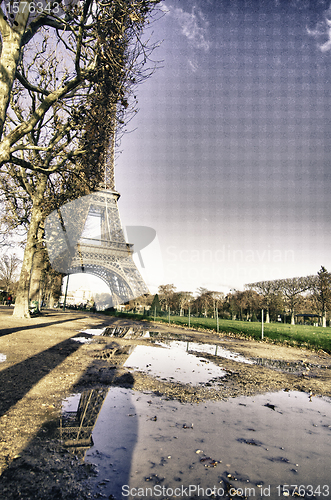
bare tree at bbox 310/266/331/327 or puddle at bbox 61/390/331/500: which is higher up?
bare tree at bbox 310/266/331/327

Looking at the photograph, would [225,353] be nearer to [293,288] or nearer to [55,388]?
[55,388]

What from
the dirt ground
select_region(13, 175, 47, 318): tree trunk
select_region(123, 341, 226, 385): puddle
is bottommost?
select_region(123, 341, 226, 385): puddle

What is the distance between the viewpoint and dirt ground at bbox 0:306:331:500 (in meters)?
1.79

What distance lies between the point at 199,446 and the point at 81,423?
123 centimetres

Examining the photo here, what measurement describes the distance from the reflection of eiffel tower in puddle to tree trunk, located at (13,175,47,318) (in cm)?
934

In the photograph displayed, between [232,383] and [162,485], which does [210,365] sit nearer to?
[232,383]

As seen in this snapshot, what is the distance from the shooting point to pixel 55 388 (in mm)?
3617

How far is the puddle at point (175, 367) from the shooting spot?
4789 mm

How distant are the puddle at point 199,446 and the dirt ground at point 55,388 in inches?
8.8

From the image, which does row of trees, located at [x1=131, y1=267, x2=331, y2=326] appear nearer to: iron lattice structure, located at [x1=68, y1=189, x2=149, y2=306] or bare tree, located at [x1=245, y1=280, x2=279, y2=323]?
bare tree, located at [x1=245, y1=280, x2=279, y2=323]

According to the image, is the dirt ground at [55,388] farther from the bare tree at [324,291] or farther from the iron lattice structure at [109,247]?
the bare tree at [324,291]

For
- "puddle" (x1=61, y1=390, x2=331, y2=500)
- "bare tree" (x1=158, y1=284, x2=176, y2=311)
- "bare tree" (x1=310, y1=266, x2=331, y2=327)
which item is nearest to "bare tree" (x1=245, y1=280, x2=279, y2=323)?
"bare tree" (x1=310, y1=266, x2=331, y2=327)

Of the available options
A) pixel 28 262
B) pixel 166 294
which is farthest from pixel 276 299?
pixel 28 262

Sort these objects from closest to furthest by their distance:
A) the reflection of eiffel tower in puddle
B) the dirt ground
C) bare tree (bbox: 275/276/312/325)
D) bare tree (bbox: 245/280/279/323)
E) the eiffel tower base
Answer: the dirt ground
the reflection of eiffel tower in puddle
the eiffel tower base
bare tree (bbox: 245/280/279/323)
bare tree (bbox: 275/276/312/325)
